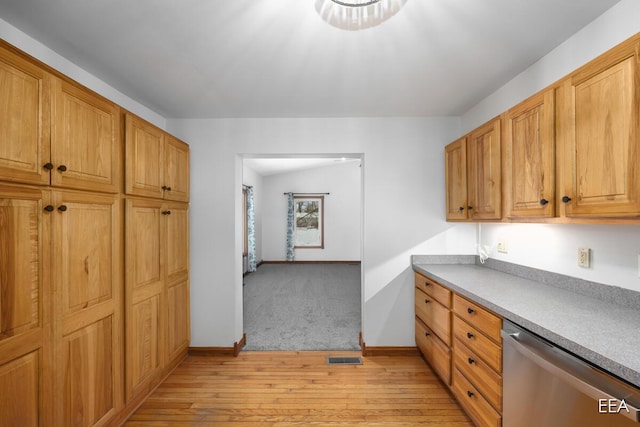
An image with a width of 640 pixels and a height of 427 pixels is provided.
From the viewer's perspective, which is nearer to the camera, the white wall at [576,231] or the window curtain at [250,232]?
the white wall at [576,231]

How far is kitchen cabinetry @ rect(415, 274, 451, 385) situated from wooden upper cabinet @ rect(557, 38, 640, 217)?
1130 millimetres

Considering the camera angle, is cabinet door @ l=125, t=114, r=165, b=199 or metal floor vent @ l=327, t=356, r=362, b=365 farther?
metal floor vent @ l=327, t=356, r=362, b=365

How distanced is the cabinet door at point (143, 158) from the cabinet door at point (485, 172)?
2623mm

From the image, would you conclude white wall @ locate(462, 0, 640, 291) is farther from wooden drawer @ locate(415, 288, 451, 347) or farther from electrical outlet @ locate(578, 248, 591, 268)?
wooden drawer @ locate(415, 288, 451, 347)

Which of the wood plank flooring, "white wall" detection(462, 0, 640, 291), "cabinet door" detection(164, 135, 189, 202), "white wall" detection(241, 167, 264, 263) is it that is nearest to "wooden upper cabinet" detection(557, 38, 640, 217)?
"white wall" detection(462, 0, 640, 291)

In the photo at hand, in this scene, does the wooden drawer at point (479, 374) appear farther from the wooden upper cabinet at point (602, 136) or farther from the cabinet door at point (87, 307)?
the cabinet door at point (87, 307)

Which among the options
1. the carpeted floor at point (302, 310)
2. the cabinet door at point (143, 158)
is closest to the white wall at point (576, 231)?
the carpeted floor at point (302, 310)

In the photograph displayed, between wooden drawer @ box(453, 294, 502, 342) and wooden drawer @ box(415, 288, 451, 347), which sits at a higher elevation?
wooden drawer @ box(453, 294, 502, 342)

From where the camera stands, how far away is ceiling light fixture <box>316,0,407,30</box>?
142 cm

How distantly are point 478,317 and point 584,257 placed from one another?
0.72m

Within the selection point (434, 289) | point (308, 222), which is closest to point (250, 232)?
point (308, 222)

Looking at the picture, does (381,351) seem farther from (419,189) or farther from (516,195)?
(516,195)

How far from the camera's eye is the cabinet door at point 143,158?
6.67 ft

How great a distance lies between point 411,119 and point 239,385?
3.03 metres
